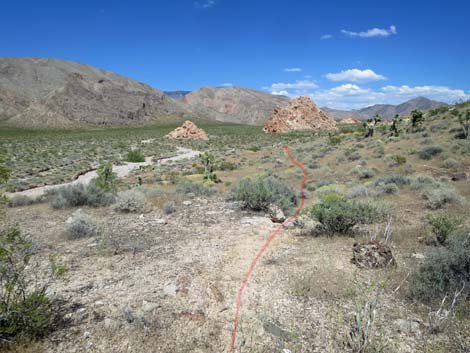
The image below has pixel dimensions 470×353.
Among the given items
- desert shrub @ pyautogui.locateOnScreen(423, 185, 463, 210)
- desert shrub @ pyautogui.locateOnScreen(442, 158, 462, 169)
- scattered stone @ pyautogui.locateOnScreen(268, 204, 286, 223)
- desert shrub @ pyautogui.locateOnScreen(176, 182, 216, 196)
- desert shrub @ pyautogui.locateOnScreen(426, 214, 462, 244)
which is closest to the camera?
desert shrub @ pyautogui.locateOnScreen(426, 214, 462, 244)

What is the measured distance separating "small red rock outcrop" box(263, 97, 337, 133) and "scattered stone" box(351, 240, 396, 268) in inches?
3044

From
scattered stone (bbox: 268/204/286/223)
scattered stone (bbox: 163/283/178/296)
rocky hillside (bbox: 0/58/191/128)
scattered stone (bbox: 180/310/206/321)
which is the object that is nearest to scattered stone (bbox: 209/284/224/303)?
scattered stone (bbox: 180/310/206/321)

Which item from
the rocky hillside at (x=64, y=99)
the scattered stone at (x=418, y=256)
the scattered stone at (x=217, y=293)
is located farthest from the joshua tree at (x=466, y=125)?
the rocky hillside at (x=64, y=99)

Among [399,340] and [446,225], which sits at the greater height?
[446,225]

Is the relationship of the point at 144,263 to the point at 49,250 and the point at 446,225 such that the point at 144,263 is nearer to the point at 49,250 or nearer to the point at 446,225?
the point at 49,250

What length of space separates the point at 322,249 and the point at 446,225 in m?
2.42

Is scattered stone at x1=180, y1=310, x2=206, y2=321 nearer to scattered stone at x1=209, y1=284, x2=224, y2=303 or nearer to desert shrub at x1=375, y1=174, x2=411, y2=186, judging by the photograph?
scattered stone at x1=209, y1=284, x2=224, y2=303

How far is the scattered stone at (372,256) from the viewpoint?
17.8 ft

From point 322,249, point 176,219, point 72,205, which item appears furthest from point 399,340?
point 72,205

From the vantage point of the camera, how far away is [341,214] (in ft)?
22.6

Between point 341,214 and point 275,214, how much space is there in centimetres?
221

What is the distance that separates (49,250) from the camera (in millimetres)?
6594

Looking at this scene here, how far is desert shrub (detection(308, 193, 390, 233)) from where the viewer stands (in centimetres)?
694

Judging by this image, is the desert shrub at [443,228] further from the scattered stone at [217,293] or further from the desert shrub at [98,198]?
the desert shrub at [98,198]
